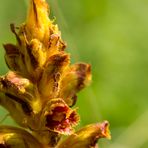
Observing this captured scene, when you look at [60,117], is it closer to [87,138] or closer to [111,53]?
[87,138]

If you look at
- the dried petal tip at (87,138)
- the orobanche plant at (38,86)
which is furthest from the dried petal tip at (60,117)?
the dried petal tip at (87,138)

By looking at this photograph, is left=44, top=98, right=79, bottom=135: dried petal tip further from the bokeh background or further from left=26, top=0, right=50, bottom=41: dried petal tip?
the bokeh background

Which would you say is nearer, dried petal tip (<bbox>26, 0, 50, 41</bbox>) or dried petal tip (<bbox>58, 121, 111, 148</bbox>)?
dried petal tip (<bbox>26, 0, 50, 41</bbox>)

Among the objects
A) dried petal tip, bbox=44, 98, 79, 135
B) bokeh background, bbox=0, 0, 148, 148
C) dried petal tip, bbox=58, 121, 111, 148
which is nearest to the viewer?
dried petal tip, bbox=44, 98, 79, 135

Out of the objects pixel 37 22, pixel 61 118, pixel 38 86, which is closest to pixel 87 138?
pixel 61 118

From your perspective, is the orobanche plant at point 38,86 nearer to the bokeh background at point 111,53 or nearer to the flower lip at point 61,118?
the flower lip at point 61,118

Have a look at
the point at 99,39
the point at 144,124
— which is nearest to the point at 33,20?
the point at 144,124

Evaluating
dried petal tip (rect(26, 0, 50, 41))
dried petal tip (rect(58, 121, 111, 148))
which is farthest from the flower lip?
dried petal tip (rect(26, 0, 50, 41))

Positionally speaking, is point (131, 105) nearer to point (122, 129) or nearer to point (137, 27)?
point (122, 129)
